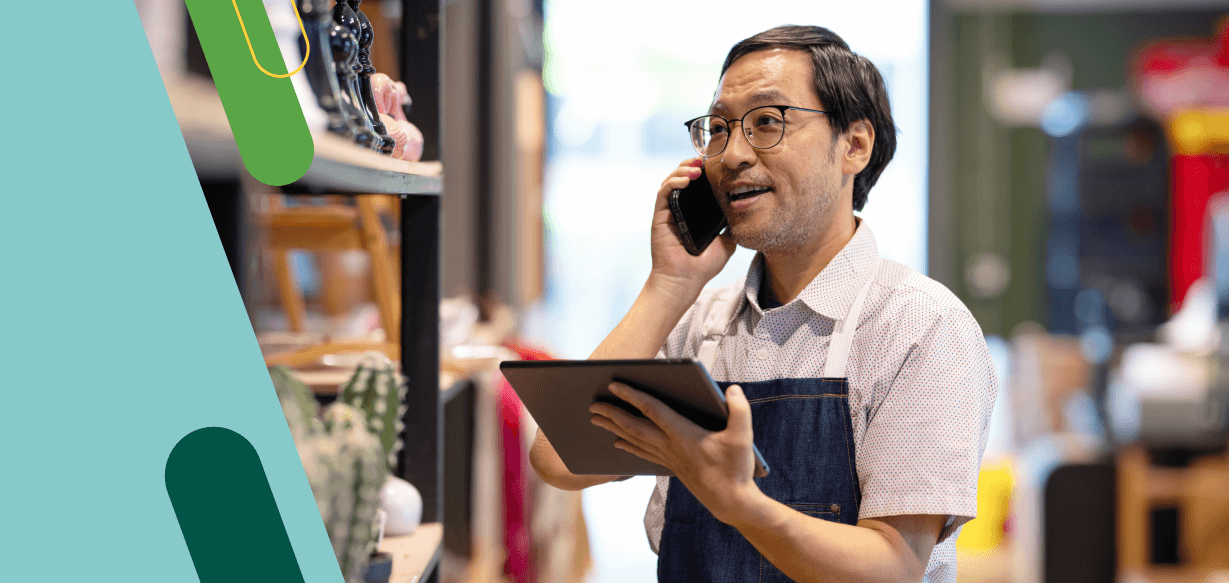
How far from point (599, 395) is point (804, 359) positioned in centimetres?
40

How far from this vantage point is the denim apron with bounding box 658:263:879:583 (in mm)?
1269

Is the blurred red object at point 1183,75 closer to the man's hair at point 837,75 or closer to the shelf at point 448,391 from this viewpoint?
the man's hair at point 837,75

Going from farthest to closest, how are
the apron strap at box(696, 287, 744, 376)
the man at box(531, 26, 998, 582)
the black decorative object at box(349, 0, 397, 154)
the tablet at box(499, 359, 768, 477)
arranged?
the apron strap at box(696, 287, 744, 376)
the black decorative object at box(349, 0, 397, 154)
the man at box(531, 26, 998, 582)
the tablet at box(499, 359, 768, 477)

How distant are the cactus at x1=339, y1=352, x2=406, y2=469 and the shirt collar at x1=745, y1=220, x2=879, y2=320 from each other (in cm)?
55

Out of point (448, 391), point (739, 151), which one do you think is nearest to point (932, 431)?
point (739, 151)

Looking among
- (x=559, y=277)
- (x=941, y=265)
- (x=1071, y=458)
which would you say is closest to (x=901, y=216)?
(x=941, y=265)

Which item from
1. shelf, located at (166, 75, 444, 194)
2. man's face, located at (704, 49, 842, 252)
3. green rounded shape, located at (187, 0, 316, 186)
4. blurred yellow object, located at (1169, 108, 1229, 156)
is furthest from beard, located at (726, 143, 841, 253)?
blurred yellow object, located at (1169, 108, 1229, 156)

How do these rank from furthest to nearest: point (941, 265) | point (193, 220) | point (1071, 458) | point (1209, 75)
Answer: point (941, 265) → point (1209, 75) → point (1071, 458) → point (193, 220)

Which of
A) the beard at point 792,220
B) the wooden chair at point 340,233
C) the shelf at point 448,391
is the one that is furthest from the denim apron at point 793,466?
the wooden chair at point 340,233

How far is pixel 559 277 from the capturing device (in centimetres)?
622

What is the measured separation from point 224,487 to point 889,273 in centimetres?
92

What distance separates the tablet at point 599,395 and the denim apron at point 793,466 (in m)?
0.20

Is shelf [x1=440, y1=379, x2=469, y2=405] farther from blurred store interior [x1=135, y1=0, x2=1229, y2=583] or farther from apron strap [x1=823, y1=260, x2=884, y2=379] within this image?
apron strap [x1=823, y1=260, x2=884, y2=379]

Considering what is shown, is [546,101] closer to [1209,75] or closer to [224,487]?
[1209,75]
